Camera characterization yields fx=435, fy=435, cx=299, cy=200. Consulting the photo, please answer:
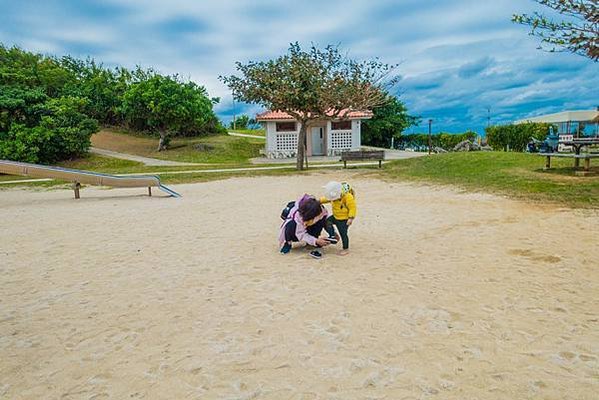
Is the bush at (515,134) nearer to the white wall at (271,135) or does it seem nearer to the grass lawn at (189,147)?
the white wall at (271,135)

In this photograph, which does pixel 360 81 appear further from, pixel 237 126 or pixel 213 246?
pixel 237 126

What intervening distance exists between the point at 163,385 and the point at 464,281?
121 inches

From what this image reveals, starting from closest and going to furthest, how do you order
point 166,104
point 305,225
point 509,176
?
1. point 305,225
2. point 509,176
3. point 166,104

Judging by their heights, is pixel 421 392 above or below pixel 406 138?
below

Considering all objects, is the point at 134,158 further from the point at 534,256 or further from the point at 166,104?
the point at 534,256

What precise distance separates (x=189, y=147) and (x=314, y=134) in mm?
8796

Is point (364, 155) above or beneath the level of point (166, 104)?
beneath

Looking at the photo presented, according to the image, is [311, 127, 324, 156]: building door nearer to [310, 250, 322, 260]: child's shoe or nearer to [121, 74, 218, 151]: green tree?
[121, 74, 218, 151]: green tree

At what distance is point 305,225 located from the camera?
18.2ft

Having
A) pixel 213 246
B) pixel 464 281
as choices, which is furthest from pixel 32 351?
pixel 464 281

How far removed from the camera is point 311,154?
3047 centimetres

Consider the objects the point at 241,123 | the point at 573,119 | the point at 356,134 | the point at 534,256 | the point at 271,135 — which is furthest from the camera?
the point at 241,123

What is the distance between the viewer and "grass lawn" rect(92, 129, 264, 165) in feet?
90.8

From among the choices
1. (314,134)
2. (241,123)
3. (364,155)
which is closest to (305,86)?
(364,155)
